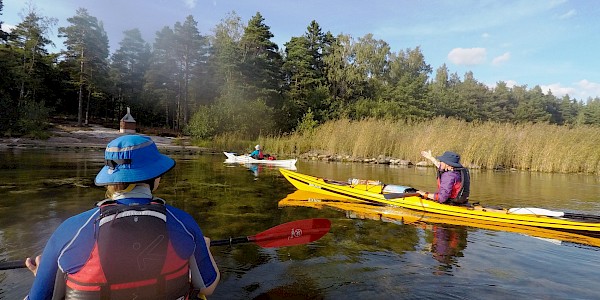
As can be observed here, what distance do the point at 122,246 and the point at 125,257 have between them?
0.05 metres

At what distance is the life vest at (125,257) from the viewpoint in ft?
5.36

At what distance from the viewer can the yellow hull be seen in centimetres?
646

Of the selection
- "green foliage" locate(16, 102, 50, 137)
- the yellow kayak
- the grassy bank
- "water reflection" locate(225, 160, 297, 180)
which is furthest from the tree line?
the yellow kayak

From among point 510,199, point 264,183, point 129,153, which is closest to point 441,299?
point 129,153

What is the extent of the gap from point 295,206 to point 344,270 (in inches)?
152

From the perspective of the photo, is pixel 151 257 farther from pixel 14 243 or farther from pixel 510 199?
pixel 510 199

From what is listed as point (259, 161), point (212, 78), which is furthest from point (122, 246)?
point (212, 78)

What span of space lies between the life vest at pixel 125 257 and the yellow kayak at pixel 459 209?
659cm

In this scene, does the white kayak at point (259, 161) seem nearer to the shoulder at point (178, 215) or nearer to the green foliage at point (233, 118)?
the green foliage at point (233, 118)

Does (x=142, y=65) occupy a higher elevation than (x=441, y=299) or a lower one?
higher

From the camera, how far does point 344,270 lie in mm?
4559

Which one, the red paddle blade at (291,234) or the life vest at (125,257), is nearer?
the life vest at (125,257)

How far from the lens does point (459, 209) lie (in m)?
7.20

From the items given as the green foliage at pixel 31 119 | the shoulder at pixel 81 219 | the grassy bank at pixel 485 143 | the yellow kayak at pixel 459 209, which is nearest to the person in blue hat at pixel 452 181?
the yellow kayak at pixel 459 209
